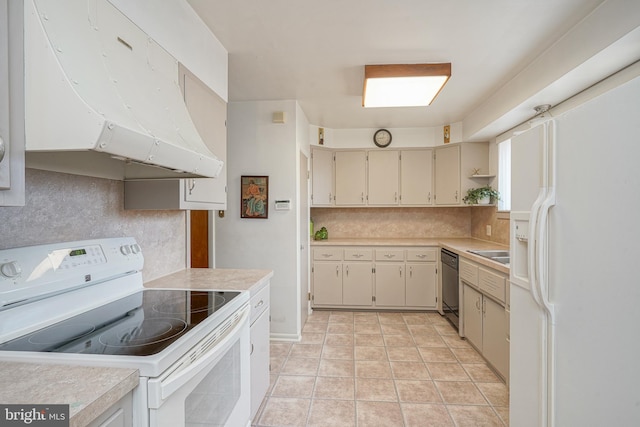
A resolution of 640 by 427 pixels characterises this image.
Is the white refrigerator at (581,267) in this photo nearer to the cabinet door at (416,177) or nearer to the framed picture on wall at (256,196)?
the framed picture on wall at (256,196)

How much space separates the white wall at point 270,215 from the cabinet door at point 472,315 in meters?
1.71

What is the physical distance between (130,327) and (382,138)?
12.8 feet

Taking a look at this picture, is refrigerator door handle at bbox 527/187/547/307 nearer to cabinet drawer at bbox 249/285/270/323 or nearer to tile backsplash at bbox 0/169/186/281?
cabinet drawer at bbox 249/285/270/323

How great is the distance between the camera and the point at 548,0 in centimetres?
171

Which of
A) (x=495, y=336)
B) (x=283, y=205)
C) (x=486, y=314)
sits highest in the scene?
(x=283, y=205)

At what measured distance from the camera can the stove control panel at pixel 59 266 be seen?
102 centimetres

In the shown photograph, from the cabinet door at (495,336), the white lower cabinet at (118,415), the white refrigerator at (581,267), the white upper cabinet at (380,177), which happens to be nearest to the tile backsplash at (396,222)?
the white upper cabinet at (380,177)

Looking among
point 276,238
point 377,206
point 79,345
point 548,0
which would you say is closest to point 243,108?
point 276,238

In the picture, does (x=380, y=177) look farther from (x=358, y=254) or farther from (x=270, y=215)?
→ (x=270, y=215)

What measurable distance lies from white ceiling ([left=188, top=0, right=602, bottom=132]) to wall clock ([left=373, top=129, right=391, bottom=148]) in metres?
1.39

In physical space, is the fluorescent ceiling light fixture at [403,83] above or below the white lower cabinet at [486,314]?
above

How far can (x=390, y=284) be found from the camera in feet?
13.6

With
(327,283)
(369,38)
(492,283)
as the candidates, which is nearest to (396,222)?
(327,283)

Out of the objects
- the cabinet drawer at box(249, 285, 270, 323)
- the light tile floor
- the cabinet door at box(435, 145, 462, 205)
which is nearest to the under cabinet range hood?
the cabinet drawer at box(249, 285, 270, 323)
